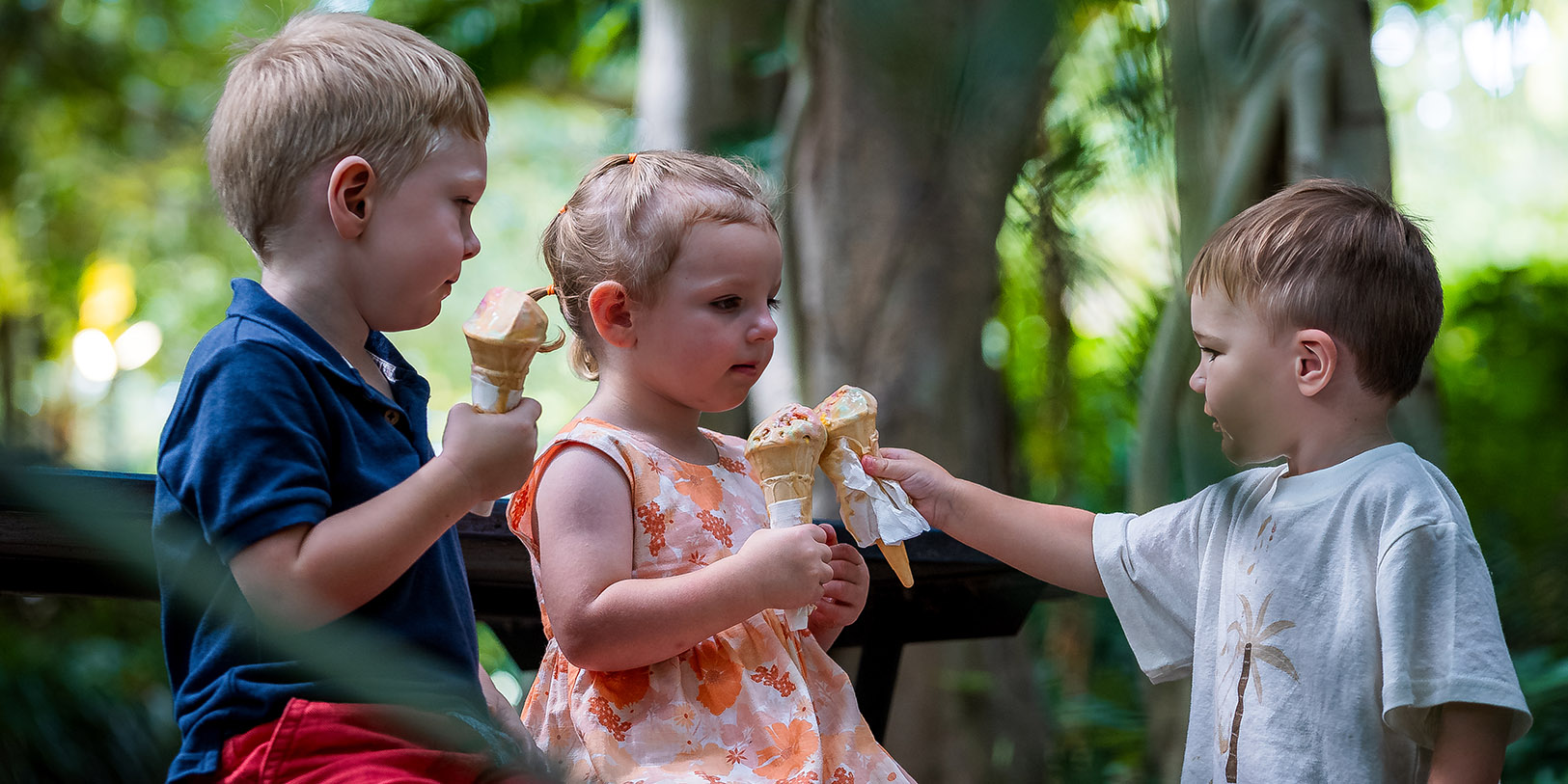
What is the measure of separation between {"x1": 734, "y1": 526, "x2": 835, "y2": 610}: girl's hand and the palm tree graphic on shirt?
36 cm

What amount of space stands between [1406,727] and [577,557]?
2.23 feet

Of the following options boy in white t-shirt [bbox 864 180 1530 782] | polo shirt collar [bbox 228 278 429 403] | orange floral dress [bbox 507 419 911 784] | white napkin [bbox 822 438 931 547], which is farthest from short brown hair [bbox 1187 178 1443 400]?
polo shirt collar [bbox 228 278 429 403]

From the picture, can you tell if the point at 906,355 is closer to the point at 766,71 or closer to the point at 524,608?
the point at 766,71

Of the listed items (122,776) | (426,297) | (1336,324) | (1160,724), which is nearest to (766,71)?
(426,297)

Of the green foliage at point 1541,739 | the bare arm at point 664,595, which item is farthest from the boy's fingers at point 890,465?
the green foliage at point 1541,739

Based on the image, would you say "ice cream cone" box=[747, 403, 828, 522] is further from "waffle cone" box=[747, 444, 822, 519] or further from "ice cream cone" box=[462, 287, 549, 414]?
"ice cream cone" box=[462, 287, 549, 414]

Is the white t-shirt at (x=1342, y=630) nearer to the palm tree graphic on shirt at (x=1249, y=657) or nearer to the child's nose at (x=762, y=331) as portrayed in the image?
the palm tree graphic on shirt at (x=1249, y=657)

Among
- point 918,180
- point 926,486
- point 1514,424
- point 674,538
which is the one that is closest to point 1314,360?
point 926,486

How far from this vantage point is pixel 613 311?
1.13 metres

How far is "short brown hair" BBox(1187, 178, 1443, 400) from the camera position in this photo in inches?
40.6

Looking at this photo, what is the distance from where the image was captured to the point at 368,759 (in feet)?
2.51

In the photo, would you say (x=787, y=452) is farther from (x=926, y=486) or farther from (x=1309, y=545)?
(x=1309, y=545)

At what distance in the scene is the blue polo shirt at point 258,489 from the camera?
2.49ft

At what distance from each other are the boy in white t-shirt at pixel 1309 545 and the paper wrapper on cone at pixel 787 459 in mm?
91
